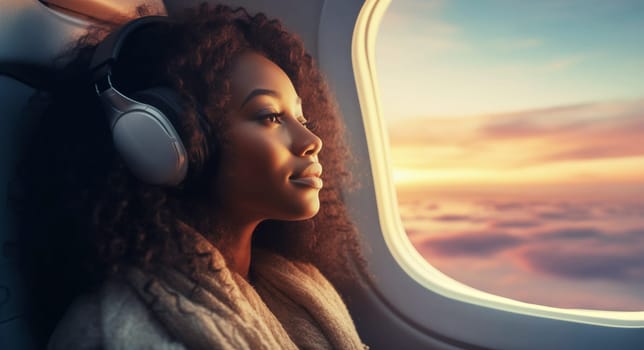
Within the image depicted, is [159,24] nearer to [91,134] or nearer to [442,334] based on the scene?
[91,134]

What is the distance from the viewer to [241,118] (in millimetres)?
945

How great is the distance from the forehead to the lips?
129 mm

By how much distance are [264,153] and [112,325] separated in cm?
34

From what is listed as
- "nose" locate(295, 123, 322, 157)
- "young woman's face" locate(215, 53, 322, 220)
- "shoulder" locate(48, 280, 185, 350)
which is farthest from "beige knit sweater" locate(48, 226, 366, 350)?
"nose" locate(295, 123, 322, 157)

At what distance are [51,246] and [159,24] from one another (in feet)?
1.29

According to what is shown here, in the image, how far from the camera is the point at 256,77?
38.0 inches

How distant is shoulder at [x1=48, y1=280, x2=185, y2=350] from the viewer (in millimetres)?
794

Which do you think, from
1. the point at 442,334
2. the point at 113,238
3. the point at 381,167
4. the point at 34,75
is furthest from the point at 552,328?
the point at 34,75

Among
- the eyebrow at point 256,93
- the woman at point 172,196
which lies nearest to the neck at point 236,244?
the woman at point 172,196

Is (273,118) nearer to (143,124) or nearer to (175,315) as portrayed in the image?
(143,124)

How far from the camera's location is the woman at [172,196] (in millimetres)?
844

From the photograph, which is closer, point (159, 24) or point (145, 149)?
point (145, 149)

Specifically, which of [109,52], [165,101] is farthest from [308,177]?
[109,52]

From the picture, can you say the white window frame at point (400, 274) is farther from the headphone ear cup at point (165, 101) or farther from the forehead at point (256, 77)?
the headphone ear cup at point (165, 101)
